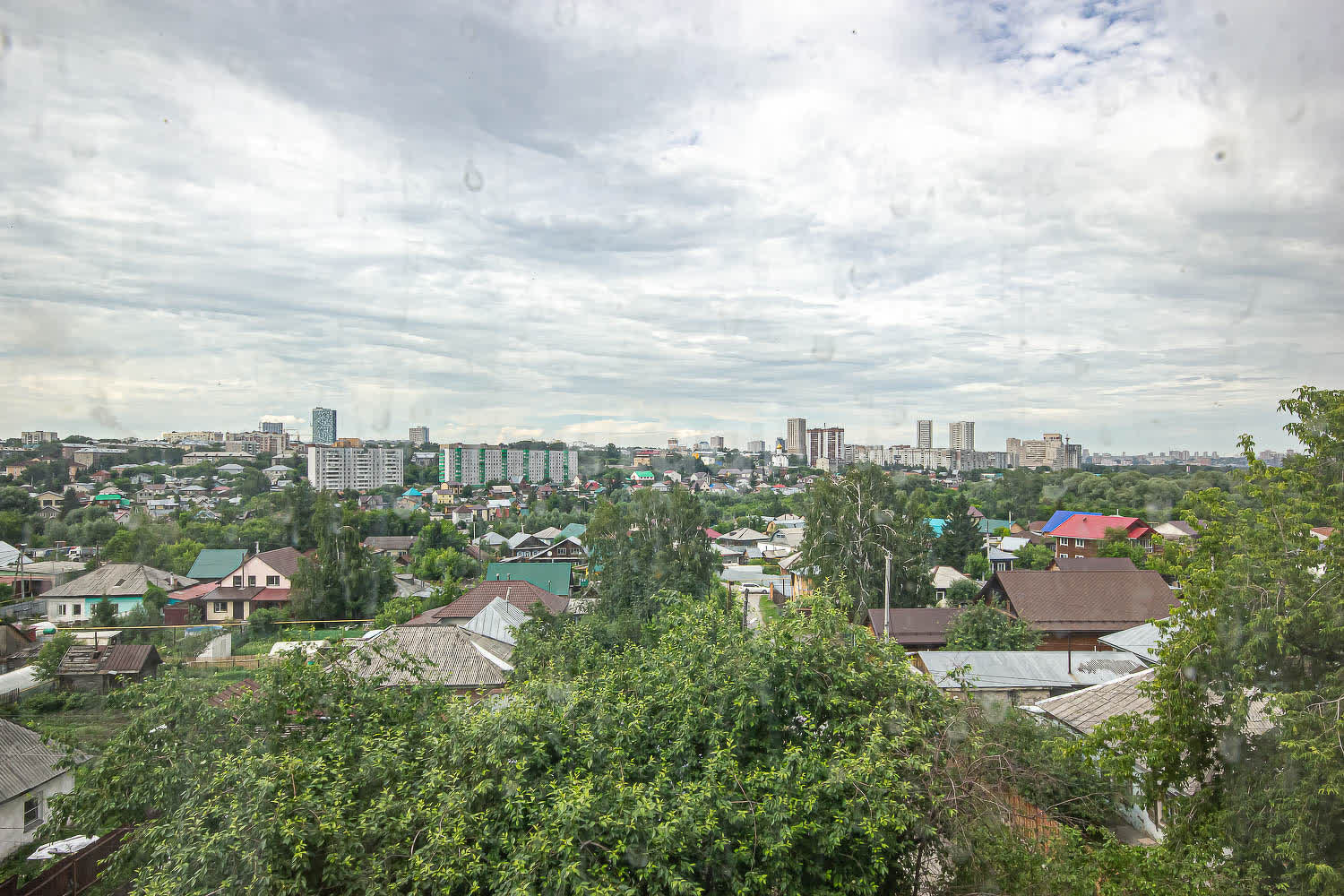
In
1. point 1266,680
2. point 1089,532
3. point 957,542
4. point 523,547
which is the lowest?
point 523,547

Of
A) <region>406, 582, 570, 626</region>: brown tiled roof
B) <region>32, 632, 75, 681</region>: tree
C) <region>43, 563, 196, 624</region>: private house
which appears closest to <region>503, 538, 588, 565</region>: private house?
<region>406, 582, 570, 626</region>: brown tiled roof

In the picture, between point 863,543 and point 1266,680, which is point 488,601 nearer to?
point 863,543

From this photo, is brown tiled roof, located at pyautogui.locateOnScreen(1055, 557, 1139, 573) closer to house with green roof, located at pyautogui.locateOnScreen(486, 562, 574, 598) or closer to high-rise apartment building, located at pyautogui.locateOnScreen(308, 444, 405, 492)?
house with green roof, located at pyautogui.locateOnScreen(486, 562, 574, 598)

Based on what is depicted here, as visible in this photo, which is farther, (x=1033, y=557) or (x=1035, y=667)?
(x=1033, y=557)

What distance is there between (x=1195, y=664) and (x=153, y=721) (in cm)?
857

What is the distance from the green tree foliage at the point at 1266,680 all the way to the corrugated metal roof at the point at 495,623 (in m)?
13.8

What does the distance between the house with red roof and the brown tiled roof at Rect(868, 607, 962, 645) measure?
54.0ft

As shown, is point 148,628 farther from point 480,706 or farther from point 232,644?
point 480,706

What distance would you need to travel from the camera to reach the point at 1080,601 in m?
19.1

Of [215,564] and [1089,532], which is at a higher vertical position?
[1089,532]

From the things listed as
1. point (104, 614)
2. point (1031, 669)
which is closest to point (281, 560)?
point (104, 614)

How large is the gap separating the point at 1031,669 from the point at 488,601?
15747 mm

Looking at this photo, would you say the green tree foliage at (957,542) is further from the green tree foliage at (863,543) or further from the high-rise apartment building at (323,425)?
the high-rise apartment building at (323,425)

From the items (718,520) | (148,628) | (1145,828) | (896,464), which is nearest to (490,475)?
(718,520)
